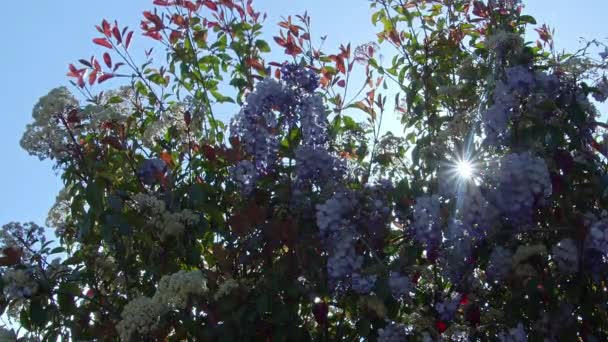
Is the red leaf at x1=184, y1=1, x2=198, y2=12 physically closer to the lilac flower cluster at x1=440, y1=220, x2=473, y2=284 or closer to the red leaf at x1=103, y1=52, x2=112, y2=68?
the red leaf at x1=103, y1=52, x2=112, y2=68

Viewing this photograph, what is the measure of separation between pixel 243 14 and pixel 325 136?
1.25m

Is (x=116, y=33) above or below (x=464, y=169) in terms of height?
above

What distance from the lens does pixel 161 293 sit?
281 cm

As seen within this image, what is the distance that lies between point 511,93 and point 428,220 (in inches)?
24.0

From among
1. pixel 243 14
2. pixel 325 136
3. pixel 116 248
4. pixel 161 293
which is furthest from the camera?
pixel 243 14

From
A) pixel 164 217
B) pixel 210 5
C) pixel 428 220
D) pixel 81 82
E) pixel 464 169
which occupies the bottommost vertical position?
pixel 428 220

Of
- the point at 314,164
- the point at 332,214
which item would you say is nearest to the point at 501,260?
the point at 332,214

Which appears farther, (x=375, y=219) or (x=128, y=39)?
(x=128, y=39)

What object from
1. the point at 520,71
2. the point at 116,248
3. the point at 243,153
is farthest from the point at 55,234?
the point at 520,71

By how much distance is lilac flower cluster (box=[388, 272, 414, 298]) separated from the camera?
276 centimetres

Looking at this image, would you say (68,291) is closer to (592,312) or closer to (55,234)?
(55,234)

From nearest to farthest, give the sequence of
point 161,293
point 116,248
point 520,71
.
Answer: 1. point 161,293
2. point 520,71
3. point 116,248

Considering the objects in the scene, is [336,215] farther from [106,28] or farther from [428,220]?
[106,28]

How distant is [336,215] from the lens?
2857 mm
